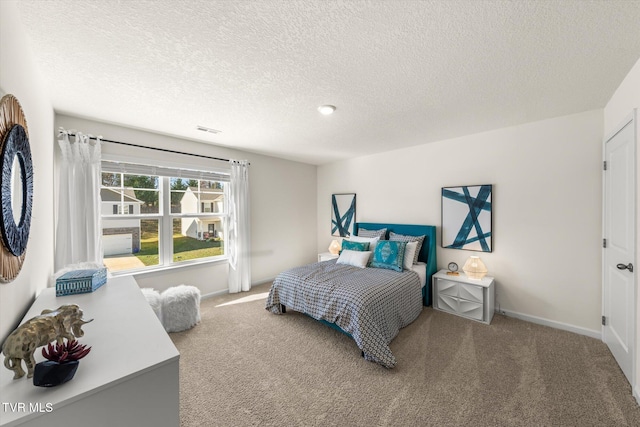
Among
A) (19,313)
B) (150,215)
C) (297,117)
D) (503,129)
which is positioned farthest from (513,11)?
(150,215)

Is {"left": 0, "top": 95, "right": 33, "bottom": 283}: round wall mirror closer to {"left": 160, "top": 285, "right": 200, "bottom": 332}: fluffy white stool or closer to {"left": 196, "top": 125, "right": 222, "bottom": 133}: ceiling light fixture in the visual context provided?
{"left": 160, "top": 285, "right": 200, "bottom": 332}: fluffy white stool

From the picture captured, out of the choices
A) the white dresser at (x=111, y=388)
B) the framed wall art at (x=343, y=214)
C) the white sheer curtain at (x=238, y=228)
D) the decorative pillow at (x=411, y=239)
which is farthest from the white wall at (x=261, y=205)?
the white dresser at (x=111, y=388)

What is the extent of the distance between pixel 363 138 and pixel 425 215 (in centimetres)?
151

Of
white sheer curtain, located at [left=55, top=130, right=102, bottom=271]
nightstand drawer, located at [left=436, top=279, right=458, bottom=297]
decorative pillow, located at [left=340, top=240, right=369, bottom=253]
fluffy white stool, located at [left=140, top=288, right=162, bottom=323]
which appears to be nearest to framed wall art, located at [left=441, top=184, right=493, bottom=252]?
nightstand drawer, located at [left=436, top=279, right=458, bottom=297]

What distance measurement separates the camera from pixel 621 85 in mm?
2068

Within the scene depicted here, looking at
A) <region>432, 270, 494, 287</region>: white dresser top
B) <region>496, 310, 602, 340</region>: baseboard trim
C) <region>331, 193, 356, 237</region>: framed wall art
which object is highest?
<region>331, 193, 356, 237</region>: framed wall art

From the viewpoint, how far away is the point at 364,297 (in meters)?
2.44

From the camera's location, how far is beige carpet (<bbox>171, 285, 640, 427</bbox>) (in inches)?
65.4

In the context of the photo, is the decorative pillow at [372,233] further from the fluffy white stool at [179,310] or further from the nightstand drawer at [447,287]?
the fluffy white stool at [179,310]

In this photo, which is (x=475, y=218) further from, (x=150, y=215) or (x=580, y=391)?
(x=150, y=215)

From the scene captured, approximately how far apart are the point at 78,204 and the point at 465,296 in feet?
15.0

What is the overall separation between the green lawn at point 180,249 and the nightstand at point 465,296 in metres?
3.40

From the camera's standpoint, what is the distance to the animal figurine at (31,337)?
0.85 m

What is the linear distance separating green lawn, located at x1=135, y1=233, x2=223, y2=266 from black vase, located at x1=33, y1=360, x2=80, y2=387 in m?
2.91
